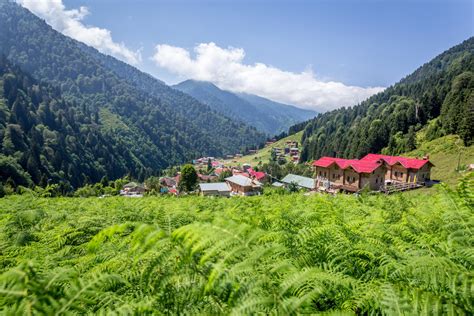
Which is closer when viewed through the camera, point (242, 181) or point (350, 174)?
point (350, 174)

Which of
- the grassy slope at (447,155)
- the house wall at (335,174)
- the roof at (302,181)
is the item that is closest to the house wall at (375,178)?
A: the house wall at (335,174)

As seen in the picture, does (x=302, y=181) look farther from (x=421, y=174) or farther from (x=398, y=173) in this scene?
(x=421, y=174)

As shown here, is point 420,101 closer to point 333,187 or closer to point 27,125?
point 333,187

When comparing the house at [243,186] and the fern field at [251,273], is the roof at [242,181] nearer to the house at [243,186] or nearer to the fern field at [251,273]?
the house at [243,186]

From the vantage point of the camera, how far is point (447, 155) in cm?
6325

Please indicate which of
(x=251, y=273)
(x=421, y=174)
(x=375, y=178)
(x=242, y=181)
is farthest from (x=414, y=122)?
(x=251, y=273)

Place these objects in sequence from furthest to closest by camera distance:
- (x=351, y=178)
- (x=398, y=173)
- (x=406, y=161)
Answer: (x=351, y=178) → (x=398, y=173) → (x=406, y=161)

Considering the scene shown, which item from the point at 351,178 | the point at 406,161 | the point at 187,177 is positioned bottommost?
the point at 187,177

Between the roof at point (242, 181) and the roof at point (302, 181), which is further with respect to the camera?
the roof at point (242, 181)

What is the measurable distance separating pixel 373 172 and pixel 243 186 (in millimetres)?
41974

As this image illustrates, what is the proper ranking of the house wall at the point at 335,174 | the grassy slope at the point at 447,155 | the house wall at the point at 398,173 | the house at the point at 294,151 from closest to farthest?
the grassy slope at the point at 447,155
the house wall at the point at 398,173
the house wall at the point at 335,174
the house at the point at 294,151

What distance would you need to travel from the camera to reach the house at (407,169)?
169 feet

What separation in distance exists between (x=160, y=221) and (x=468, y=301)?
15.8 feet

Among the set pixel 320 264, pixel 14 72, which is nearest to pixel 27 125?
pixel 14 72
